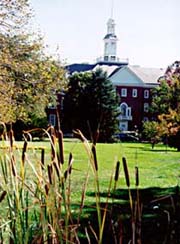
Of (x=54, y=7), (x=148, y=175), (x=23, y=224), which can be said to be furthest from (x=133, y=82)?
(x=23, y=224)

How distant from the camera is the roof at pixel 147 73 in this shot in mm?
46500

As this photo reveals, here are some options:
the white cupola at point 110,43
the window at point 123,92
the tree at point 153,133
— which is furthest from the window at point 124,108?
the tree at point 153,133

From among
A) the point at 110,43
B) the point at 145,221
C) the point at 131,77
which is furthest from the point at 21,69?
the point at 110,43

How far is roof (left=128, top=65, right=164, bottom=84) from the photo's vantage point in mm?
46500

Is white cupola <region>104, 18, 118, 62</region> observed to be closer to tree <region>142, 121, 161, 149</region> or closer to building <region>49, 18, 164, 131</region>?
building <region>49, 18, 164, 131</region>

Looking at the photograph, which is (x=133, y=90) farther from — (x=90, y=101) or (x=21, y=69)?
(x=21, y=69)

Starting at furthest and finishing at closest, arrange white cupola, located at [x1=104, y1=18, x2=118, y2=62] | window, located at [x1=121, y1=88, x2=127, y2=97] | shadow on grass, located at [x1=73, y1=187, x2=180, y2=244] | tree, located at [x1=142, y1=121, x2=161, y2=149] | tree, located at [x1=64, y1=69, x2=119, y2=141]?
white cupola, located at [x1=104, y1=18, x2=118, y2=62]
window, located at [x1=121, y1=88, x2=127, y2=97]
tree, located at [x1=64, y1=69, x2=119, y2=141]
tree, located at [x1=142, y1=121, x2=161, y2=149]
shadow on grass, located at [x1=73, y1=187, x2=180, y2=244]

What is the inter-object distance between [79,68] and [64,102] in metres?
13.8

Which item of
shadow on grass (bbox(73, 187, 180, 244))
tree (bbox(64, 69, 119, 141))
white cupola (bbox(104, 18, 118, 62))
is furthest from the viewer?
white cupola (bbox(104, 18, 118, 62))

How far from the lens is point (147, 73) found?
156 feet

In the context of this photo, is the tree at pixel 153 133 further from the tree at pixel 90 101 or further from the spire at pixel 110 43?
the spire at pixel 110 43

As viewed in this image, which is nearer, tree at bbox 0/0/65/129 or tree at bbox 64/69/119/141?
tree at bbox 0/0/65/129

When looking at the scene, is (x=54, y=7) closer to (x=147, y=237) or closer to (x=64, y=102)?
(x=147, y=237)

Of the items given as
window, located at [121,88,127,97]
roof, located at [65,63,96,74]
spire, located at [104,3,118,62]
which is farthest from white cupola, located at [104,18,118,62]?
window, located at [121,88,127,97]
